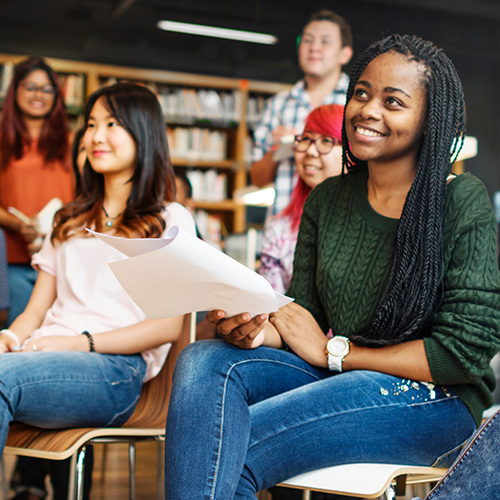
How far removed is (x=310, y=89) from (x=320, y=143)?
2.97 feet

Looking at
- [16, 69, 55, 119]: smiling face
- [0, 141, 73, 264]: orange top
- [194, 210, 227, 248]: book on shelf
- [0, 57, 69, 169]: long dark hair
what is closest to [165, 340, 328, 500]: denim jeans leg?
[0, 141, 73, 264]: orange top

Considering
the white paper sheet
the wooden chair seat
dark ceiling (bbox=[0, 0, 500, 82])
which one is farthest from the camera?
dark ceiling (bbox=[0, 0, 500, 82])

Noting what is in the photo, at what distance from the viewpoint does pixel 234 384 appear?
105 centimetres

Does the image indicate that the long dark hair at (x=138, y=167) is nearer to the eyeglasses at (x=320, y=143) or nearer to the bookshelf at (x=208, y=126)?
the eyeglasses at (x=320, y=143)

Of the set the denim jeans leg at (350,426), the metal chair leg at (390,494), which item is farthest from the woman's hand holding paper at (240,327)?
the metal chair leg at (390,494)

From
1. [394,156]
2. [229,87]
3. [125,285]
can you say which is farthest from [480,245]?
[229,87]

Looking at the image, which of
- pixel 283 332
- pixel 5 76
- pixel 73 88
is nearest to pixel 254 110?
pixel 73 88

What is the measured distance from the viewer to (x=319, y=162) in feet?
6.41

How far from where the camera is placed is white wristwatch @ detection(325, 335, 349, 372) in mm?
1174

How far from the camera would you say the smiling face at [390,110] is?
1.16 meters

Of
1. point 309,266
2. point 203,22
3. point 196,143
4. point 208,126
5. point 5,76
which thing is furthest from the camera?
point 203,22

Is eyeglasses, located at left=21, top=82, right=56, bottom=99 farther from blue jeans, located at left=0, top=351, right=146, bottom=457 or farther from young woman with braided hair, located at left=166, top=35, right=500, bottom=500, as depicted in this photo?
young woman with braided hair, located at left=166, top=35, right=500, bottom=500

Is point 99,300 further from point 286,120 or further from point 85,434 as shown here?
point 286,120

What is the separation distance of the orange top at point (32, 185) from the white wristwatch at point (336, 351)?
5.42 ft
